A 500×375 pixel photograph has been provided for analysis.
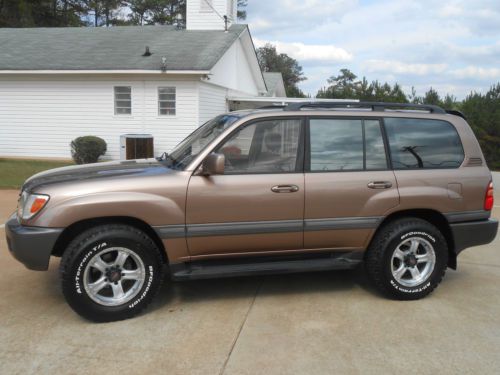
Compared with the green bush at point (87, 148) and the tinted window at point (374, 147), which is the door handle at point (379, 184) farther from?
the green bush at point (87, 148)

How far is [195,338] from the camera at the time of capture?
3834 mm

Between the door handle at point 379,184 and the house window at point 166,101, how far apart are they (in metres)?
13.3

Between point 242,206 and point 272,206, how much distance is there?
0.28 metres

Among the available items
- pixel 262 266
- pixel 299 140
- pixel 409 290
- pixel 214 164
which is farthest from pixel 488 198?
pixel 214 164

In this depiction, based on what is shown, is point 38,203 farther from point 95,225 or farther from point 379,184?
point 379,184

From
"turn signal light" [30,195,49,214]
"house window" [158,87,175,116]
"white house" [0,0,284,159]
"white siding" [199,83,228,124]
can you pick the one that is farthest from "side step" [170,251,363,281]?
"house window" [158,87,175,116]

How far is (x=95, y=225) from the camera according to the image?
4.14 m

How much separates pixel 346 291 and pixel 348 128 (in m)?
1.65

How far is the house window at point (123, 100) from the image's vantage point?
17188mm

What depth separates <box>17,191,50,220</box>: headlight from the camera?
395cm

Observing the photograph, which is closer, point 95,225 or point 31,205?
point 31,205

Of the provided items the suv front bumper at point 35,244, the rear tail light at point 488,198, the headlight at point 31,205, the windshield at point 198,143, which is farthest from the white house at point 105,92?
the suv front bumper at point 35,244

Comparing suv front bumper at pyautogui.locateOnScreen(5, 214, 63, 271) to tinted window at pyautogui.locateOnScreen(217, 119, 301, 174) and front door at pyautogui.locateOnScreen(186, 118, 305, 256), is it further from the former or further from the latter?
tinted window at pyautogui.locateOnScreen(217, 119, 301, 174)

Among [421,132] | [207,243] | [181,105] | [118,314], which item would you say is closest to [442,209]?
[421,132]
